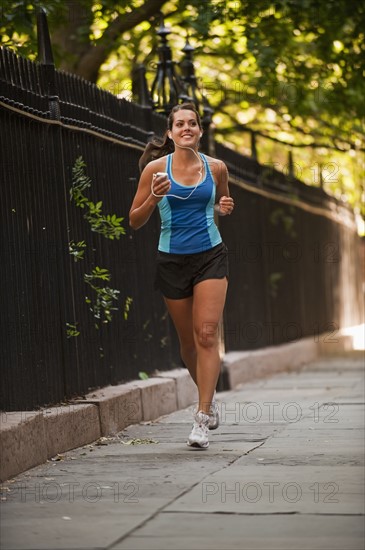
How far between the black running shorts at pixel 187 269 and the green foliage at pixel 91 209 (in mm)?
885

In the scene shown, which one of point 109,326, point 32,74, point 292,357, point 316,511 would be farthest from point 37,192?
point 292,357

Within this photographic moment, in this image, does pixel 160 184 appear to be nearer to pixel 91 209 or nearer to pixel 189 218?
pixel 189 218

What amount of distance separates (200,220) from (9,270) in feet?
4.07

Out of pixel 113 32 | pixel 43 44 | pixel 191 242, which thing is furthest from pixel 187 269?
pixel 113 32

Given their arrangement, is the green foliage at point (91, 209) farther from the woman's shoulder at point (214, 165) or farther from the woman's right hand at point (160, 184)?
the woman's right hand at point (160, 184)

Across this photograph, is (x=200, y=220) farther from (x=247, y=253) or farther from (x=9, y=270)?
(x=247, y=253)

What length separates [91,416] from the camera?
24.7ft

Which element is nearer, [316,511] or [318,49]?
[316,511]

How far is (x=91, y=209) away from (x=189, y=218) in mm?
1126

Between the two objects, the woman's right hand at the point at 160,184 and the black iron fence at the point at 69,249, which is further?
the woman's right hand at the point at 160,184

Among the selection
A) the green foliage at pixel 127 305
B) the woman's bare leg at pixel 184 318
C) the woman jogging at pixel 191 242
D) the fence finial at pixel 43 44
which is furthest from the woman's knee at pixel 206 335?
the fence finial at pixel 43 44

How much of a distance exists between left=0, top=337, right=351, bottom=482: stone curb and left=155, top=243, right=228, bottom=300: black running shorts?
84cm

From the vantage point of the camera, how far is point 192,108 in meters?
7.60

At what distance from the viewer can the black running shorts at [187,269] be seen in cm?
741
